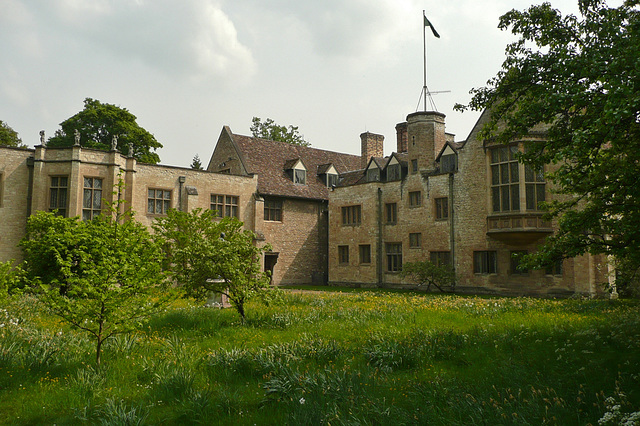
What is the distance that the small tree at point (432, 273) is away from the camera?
1038 inches

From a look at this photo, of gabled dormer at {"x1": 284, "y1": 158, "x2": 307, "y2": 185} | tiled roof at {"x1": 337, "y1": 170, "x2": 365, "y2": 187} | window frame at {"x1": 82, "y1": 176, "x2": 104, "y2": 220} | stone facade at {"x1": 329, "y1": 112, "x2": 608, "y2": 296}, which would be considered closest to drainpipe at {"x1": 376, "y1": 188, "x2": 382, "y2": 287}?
stone facade at {"x1": 329, "y1": 112, "x2": 608, "y2": 296}

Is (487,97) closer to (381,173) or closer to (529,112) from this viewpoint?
(529,112)

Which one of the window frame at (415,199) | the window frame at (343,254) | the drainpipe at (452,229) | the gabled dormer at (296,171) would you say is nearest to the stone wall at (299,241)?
the gabled dormer at (296,171)

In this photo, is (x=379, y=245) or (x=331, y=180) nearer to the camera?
(x=379, y=245)

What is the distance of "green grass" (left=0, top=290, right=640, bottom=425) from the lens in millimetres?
5762

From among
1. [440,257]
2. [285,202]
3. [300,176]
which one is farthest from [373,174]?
[440,257]

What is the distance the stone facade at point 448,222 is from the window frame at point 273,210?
150 inches

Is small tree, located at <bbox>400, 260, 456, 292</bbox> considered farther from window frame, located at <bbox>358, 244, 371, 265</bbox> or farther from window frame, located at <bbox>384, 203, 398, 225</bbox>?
window frame, located at <bbox>358, 244, 371, 265</bbox>

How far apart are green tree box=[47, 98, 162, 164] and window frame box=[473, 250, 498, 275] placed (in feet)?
92.7

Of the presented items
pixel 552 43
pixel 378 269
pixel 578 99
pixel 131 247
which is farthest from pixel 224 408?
pixel 378 269

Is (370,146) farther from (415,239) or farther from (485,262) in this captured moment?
(485,262)

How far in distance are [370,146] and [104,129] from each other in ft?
74.3

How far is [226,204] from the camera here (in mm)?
33438

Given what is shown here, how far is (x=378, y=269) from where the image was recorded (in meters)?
31.5
